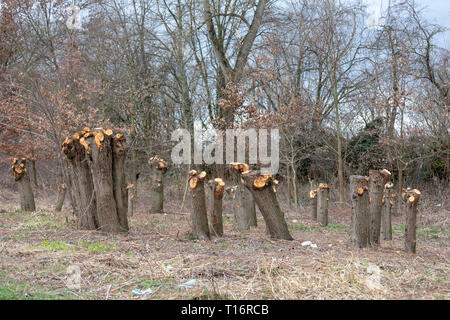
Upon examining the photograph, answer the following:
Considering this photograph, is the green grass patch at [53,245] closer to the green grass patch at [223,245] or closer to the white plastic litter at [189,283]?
the green grass patch at [223,245]

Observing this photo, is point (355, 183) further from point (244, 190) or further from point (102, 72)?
point (102, 72)

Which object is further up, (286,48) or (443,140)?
(286,48)

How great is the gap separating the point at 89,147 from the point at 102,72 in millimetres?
9811

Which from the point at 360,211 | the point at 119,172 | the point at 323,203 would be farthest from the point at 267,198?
the point at 323,203

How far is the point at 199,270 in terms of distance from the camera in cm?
445

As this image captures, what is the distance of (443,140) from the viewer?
603 inches

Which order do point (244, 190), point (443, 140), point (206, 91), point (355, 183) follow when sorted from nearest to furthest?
1. point (355, 183)
2. point (244, 190)
3. point (443, 140)
4. point (206, 91)

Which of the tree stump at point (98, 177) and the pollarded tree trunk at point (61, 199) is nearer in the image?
the tree stump at point (98, 177)

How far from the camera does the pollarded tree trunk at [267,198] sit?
671 centimetres

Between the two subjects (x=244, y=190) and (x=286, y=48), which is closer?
(x=244, y=190)

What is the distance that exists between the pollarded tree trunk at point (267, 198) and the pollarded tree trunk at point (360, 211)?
109 cm

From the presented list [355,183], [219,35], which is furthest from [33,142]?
[355,183]

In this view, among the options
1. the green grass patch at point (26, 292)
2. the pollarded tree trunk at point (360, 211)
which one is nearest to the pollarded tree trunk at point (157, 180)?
the pollarded tree trunk at point (360, 211)

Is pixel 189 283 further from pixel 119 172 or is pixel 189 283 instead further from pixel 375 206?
pixel 375 206
